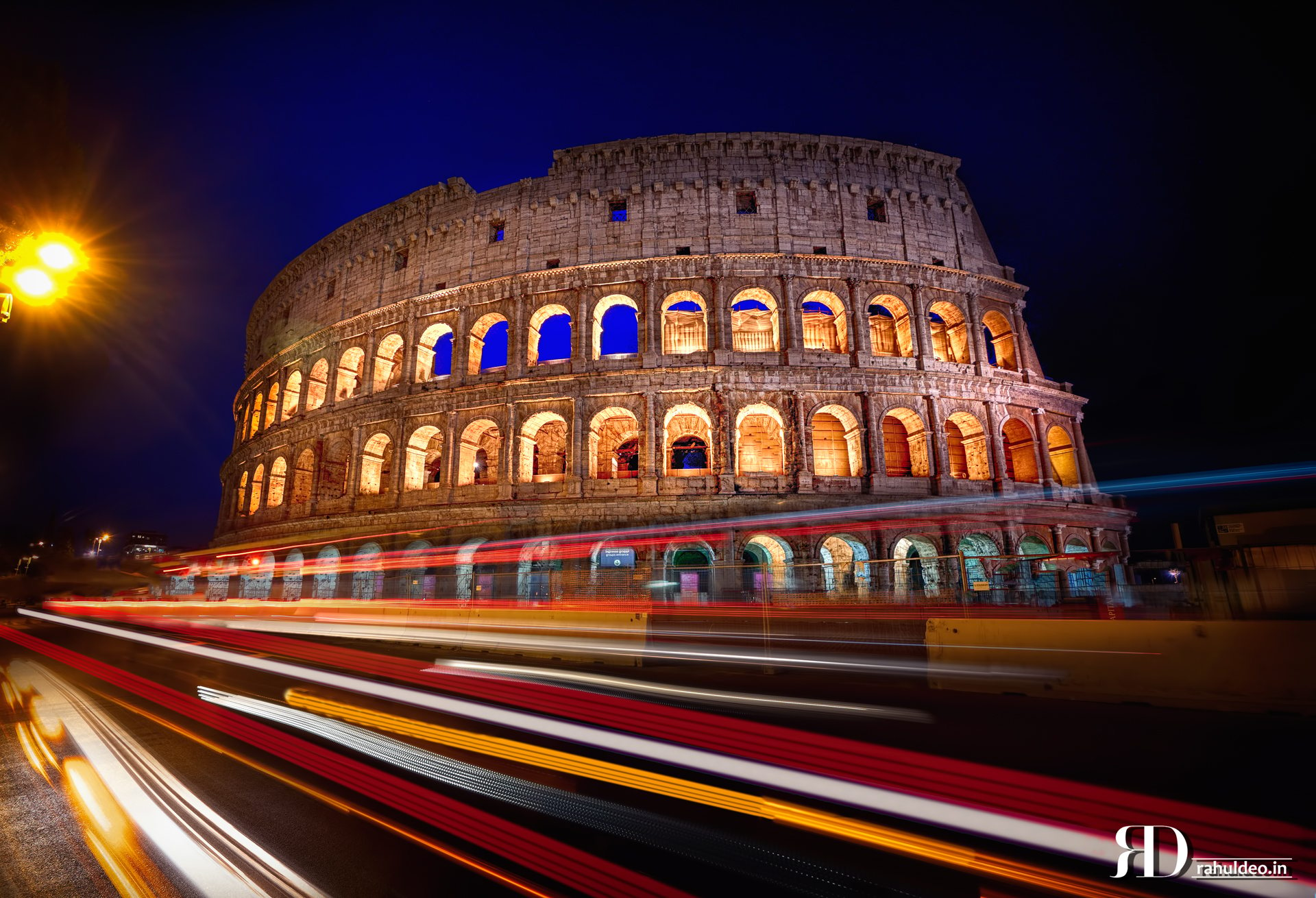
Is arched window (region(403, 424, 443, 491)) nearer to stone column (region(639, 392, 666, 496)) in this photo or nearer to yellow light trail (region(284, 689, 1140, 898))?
stone column (region(639, 392, 666, 496))

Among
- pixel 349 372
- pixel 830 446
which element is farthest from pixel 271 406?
pixel 830 446

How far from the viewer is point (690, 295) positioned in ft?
66.8

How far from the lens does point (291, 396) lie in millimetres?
27812

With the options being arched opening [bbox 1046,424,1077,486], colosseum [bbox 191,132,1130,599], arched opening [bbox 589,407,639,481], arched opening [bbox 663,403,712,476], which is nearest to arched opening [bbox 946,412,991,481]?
colosseum [bbox 191,132,1130,599]

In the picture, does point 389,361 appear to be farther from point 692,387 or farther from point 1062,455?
point 1062,455

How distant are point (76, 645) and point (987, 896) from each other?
54.7 feet

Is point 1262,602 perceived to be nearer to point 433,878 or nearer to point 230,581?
point 433,878

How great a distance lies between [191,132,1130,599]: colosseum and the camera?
723 inches

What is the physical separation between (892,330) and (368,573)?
2317 cm

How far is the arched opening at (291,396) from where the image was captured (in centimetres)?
2718

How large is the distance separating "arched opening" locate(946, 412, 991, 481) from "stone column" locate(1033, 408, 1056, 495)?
225 cm

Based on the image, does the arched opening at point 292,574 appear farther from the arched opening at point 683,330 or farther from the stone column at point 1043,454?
the stone column at point 1043,454

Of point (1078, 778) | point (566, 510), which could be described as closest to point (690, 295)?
point (566, 510)

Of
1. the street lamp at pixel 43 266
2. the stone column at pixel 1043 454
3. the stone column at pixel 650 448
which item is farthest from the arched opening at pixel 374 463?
the stone column at pixel 1043 454
